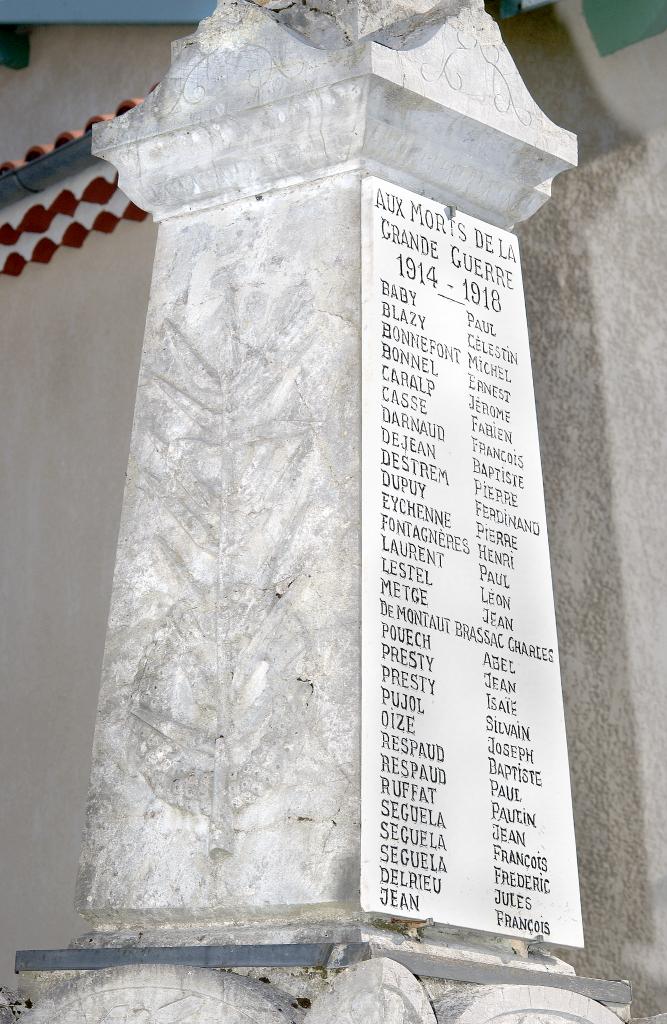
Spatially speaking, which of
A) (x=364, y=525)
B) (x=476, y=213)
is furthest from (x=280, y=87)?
(x=364, y=525)

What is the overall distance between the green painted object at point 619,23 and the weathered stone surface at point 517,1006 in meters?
3.87

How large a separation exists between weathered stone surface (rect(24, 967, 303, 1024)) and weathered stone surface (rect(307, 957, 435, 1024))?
6 cm

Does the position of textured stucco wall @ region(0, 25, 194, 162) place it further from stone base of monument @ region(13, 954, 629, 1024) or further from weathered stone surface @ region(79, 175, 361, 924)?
stone base of monument @ region(13, 954, 629, 1024)

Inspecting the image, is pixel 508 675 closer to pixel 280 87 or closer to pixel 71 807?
pixel 280 87

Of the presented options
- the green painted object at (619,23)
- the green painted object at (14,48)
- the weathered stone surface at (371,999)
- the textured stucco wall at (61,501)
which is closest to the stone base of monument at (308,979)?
the weathered stone surface at (371,999)

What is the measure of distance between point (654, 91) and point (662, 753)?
7.50ft

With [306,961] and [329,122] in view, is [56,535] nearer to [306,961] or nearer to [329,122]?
[329,122]

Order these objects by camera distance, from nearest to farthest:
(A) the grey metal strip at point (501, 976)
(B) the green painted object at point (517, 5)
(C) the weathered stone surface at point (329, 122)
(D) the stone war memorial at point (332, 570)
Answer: (A) the grey metal strip at point (501, 976) → (D) the stone war memorial at point (332, 570) → (C) the weathered stone surface at point (329, 122) → (B) the green painted object at point (517, 5)

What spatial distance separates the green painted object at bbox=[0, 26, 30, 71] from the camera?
6.94m

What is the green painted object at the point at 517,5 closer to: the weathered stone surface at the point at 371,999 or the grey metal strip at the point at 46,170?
the grey metal strip at the point at 46,170

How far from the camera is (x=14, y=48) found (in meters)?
6.96

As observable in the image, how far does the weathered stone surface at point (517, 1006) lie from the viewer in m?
2.39

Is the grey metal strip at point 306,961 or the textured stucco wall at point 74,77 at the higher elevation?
the textured stucco wall at point 74,77

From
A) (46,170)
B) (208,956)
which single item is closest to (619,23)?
(46,170)
